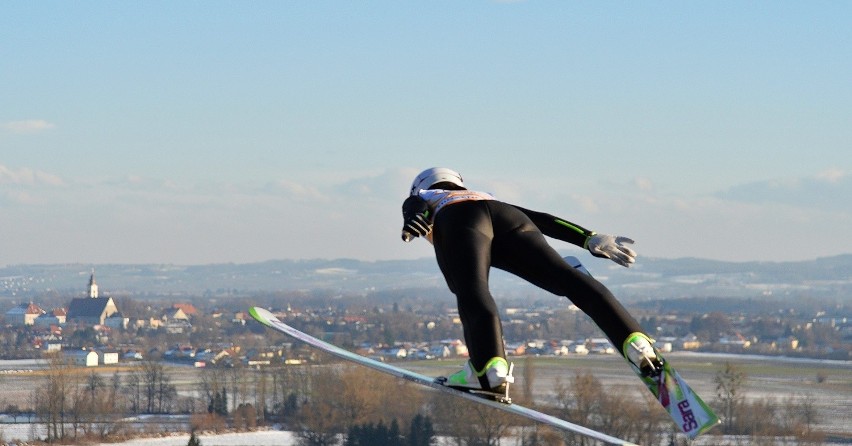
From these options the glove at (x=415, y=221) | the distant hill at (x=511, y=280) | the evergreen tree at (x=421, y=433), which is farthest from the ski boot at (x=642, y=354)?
the distant hill at (x=511, y=280)

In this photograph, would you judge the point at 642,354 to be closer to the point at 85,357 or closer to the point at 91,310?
the point at 85,357

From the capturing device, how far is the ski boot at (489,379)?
4.61 metres

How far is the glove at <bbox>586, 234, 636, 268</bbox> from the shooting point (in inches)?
194

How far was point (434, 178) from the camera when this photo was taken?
501 centimetres

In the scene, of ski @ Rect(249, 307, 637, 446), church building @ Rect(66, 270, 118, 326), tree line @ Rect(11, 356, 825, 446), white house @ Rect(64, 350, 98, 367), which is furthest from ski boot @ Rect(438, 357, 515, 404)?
church building @ Rect(66, 270, 118, 326)

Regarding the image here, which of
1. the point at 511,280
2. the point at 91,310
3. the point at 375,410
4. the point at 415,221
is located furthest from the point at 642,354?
the point at 511,280

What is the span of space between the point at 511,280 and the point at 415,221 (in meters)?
174

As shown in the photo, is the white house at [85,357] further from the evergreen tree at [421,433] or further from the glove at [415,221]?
the glove at [415,221]


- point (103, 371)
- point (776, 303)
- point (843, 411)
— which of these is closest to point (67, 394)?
point (103, 371)

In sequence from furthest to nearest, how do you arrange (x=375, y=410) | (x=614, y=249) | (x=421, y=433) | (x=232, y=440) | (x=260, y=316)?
(x=232, y=440)
(x=375, y=410)
(x=421, y=433)
(x=260, y=316)
(x=614, y=249)

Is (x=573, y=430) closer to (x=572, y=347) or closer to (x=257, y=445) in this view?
(x=257, y=445)

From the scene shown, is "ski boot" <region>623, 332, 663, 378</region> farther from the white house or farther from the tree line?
the white house

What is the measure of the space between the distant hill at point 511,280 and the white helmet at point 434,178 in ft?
461

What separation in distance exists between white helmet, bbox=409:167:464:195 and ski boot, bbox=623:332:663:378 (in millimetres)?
817
